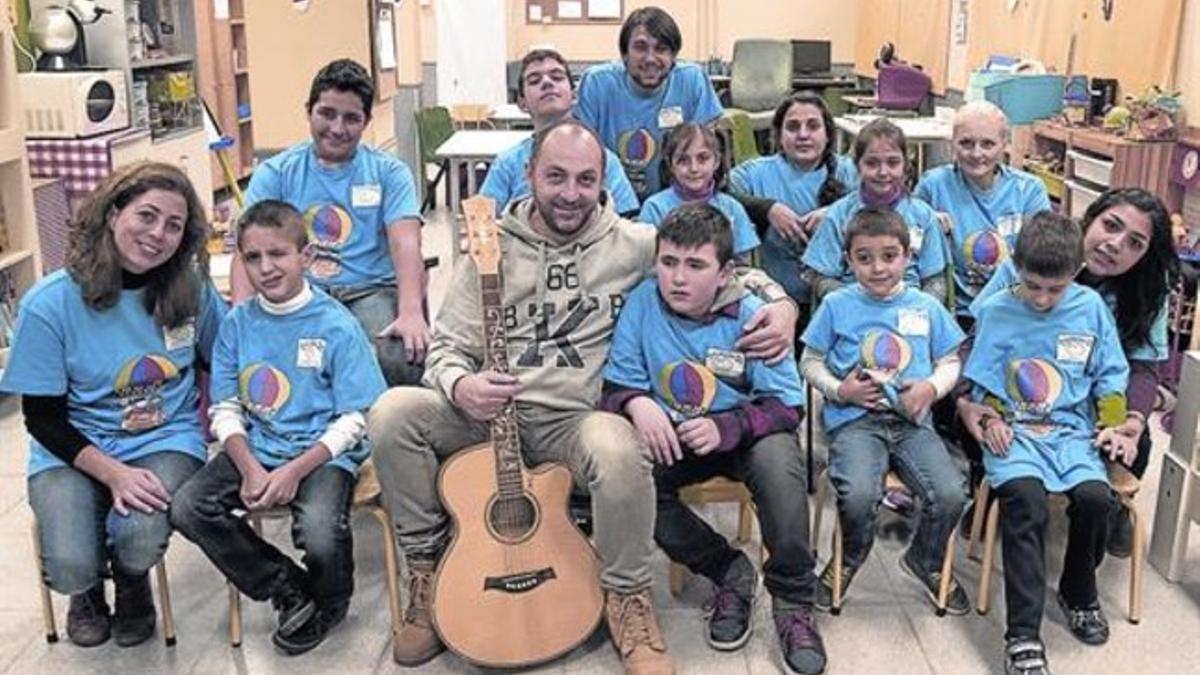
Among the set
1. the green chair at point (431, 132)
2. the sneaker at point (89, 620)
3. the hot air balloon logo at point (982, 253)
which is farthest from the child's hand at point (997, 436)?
the green chair at point (431, 132)

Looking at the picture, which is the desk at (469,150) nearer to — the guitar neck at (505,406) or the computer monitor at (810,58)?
the guitar neck at (505,406)

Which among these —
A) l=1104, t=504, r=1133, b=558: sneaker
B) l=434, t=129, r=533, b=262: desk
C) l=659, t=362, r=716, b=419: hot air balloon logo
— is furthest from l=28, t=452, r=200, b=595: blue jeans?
l=434, t=129, r=533, b=262: desk

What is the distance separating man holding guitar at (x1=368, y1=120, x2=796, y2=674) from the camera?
223 cm

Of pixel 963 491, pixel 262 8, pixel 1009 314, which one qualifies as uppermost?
pixel 262 8

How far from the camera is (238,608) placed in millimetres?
2395

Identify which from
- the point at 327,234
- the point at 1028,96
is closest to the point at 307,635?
the point at 327,234

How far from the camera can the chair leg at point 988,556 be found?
2396mm

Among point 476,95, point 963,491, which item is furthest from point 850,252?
point 476,95

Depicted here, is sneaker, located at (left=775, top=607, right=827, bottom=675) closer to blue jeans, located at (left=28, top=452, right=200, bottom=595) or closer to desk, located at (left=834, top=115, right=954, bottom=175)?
blue jeans, located at (left=28, top=452, right=200, bottom=595)

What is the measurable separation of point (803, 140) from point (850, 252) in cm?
78

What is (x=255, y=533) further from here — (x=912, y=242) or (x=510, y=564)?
(x=912, y=242)

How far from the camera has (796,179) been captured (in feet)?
10.8

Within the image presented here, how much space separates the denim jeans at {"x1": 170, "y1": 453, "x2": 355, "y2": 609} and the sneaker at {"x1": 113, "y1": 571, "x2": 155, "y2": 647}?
248 millimetres

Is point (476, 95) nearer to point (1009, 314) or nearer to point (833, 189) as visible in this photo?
point (833, 189)
